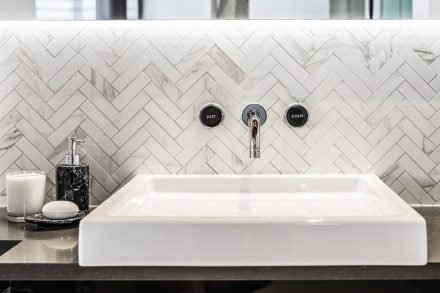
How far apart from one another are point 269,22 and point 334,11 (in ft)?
0.62

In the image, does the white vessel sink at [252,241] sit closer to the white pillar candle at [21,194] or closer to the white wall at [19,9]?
the white pillar candle at [21,194]

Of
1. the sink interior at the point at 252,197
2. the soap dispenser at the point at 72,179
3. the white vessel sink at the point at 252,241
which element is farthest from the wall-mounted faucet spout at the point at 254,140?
the soap dispenser at the point at 72,179

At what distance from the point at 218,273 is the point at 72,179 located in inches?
23.0

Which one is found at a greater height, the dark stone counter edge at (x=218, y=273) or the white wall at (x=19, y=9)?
the white wall at (x=19, y=9)

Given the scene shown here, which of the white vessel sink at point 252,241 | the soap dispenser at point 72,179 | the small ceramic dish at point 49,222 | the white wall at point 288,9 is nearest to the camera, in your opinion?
the white vessel sink at point 252,241

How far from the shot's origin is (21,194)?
138 cm

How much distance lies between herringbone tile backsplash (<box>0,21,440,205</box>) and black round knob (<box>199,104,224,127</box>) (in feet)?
0.08

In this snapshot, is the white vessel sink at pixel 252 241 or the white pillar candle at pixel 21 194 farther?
the white pillar candle at pixel 21 194

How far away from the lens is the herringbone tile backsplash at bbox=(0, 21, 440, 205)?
60.4 inches

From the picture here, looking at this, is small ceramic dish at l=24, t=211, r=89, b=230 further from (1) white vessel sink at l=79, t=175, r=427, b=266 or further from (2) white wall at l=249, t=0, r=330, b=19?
(2) white wall at l=249, t=0, r=330, b=19

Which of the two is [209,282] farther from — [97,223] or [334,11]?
[334,11]

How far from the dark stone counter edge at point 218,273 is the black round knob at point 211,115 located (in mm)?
621

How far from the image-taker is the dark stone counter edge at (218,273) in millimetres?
990

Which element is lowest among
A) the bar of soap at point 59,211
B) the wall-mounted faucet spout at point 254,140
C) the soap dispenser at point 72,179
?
the bar of soap at point 59,211
